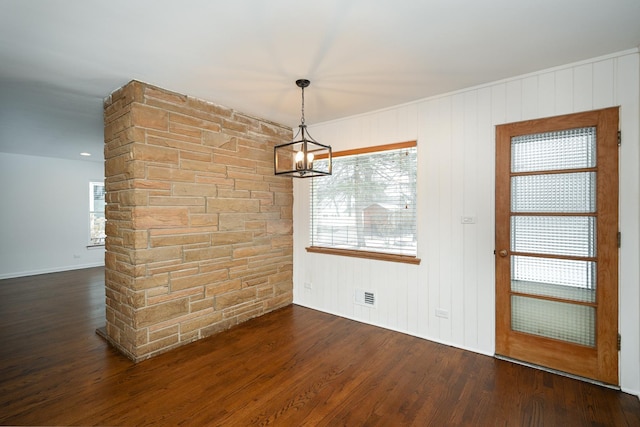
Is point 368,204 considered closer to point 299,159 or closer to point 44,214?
point 299,159

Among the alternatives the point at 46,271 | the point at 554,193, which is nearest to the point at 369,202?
the point at 554,193

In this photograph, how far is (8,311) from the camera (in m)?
4.16

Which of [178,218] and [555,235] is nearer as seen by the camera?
[555,235]

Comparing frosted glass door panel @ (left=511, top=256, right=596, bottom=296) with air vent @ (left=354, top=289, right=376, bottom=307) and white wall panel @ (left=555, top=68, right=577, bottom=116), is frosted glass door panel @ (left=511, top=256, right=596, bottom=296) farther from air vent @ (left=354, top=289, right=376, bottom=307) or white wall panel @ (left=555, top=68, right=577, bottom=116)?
air vent @ (left=354, top=289, right=376, bottom=307)

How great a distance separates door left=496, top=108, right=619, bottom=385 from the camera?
7.82 ft

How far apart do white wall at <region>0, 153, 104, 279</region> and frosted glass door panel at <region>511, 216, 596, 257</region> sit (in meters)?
8.80

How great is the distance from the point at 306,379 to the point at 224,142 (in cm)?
264

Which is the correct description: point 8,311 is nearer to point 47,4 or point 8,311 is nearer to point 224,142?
point 224,142

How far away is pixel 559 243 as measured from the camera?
2590mm

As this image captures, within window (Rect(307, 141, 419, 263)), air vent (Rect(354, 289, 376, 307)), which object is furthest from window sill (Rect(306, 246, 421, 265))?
air vent (Rect(354, 289, 376, 307))

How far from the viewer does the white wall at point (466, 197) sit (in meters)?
2.31

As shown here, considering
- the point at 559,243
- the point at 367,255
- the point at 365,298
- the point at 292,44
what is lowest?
the point at 365,298

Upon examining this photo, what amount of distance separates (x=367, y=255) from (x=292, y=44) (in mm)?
2456

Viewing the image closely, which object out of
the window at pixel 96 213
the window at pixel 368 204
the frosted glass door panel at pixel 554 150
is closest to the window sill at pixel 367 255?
the window at pixel 368 204
